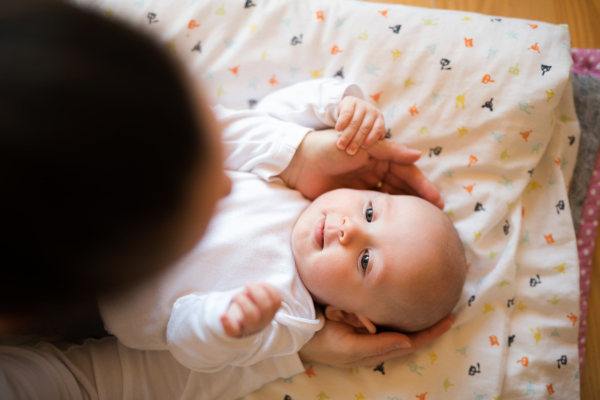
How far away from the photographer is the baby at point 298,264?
86 cm

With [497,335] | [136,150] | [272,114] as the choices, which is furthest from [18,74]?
[497,335]

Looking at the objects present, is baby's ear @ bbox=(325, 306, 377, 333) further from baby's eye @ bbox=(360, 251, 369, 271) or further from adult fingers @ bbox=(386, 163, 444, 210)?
adult fingers @ bbox=(386, 163, 444, 210)

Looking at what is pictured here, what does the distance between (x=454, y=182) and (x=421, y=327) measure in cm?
44

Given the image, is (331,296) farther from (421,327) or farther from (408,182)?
(408,182)

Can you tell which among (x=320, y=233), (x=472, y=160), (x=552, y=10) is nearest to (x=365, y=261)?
(x=320, y=233)

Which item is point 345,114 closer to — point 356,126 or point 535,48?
point 356,126

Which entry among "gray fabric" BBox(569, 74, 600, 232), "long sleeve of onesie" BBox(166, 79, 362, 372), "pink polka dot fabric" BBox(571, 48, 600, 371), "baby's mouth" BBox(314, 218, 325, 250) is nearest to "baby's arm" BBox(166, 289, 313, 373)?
"long sleeve of onesie" BBox(166, 79, 362, 372)

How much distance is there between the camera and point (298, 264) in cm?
97

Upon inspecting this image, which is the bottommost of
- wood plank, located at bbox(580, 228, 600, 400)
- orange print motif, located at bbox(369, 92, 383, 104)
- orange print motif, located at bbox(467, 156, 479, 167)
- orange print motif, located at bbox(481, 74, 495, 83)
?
wood plank, located at bbox(580, 228, 600, 400)

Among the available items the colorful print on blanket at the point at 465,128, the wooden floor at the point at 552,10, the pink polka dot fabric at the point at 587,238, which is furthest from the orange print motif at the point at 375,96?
the pink polka dot fabric at the point at 587,238

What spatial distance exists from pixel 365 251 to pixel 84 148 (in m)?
0.66

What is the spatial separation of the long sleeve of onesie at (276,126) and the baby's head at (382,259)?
0.20m

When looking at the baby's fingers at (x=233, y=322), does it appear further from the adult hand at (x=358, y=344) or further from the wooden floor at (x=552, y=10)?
the wooden floor at (x=552, y=10)

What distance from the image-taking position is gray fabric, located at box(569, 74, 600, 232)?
1.20m
